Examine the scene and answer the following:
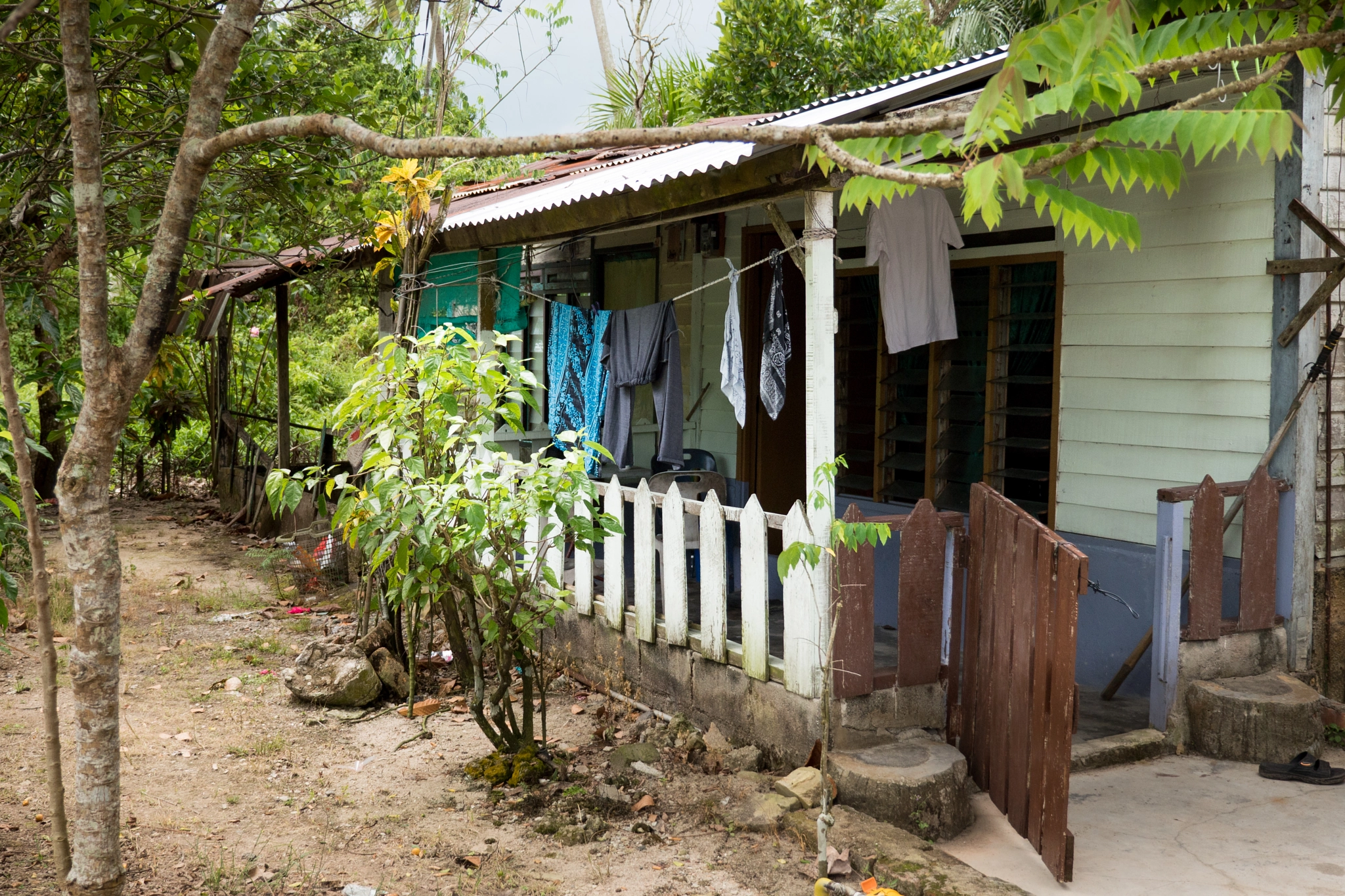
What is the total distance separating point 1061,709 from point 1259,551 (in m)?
2.27

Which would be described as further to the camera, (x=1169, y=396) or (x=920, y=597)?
(x=1169, y=396)

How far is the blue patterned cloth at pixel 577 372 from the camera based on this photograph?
694 cm

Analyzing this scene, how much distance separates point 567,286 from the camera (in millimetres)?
9227

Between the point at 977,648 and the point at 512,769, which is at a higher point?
the point at 977,648

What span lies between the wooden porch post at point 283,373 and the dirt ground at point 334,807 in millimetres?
4927

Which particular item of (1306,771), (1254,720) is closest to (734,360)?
(1254,720)

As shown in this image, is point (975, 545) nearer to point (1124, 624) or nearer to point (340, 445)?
point (1124, 624)

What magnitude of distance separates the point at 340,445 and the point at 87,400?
38.8 feet

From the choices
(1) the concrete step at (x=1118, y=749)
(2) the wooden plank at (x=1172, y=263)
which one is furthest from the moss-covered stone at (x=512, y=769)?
(2) the wooden plank at (x=1172, y=263)

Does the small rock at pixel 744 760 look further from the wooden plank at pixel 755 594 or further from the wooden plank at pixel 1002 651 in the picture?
the wooden plank at pixel 1002 651

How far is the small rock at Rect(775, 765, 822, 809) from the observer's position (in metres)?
4.38

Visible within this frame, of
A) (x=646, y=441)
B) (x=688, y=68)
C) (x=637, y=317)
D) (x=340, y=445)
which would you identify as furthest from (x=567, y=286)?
(x=688, y=68)

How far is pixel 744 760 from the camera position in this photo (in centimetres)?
494

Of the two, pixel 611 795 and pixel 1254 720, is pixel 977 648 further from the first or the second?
pixel 611 795
